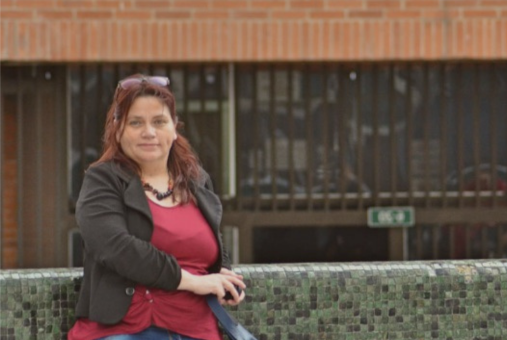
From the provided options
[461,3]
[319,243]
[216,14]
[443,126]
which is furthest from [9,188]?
[461,3]

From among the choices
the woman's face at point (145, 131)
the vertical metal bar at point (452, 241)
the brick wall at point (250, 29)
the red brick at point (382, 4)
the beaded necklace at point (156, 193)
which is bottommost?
the vertical metal bar at point (452, 241)

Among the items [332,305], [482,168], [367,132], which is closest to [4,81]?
[367,132]

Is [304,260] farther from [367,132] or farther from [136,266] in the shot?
[136,266]

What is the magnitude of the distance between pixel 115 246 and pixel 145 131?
1.33 feet

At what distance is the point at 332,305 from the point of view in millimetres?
4578

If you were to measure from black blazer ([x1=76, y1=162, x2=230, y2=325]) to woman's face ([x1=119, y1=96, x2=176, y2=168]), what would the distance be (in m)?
0.08

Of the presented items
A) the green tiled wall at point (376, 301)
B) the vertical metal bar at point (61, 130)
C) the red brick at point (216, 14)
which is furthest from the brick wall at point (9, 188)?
the green tiled wall at point (376, 301)

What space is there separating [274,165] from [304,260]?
26.6 inches

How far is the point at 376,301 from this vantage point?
460cm

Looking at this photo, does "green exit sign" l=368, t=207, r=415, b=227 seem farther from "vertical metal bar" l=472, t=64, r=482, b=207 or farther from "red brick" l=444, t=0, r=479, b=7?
"red brick" l=444, t=0, r=479, b=7

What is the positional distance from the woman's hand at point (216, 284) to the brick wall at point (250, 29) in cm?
415

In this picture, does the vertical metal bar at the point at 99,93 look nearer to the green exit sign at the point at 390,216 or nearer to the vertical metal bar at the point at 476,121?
the green exit sign at the point at 390,216

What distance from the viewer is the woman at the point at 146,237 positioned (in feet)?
12.7

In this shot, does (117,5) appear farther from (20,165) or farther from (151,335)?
(151,335)
